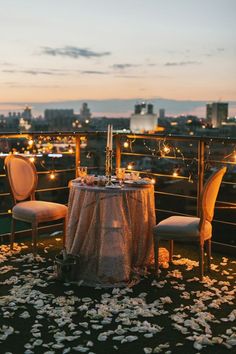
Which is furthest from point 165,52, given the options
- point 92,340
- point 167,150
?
point 92,340

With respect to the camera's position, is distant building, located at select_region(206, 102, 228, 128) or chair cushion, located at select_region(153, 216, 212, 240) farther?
distant building, located at select_region(206, 102, 228, 128)

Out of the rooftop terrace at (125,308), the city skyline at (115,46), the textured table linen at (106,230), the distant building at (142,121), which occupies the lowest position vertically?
the rooftop terrace at (125,308)

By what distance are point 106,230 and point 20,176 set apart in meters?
1.64

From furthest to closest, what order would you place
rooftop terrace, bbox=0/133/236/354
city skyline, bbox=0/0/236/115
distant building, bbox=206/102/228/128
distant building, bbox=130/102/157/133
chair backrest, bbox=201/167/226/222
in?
distant building, bbox=206/102/228/128, distant building, bbox=130/102/157/133, city skyline, bbox=0/0/236/115, chair backrest, bbox=201/167/226/222, rooftop terrace, bbox=0/133/236/354

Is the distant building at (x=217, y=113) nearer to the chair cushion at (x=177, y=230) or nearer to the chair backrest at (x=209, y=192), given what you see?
the chair backrest at (x=209, y=192)

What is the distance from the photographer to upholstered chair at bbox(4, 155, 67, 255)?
4980 millimetres

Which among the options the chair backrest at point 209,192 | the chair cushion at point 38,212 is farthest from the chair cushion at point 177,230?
the chair cushion at point 38,212

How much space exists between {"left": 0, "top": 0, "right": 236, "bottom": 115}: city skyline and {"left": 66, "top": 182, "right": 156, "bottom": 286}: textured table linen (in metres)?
4.74

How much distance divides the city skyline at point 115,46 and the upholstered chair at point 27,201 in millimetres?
3587

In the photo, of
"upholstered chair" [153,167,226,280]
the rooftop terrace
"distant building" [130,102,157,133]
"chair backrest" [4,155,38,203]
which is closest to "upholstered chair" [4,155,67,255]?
"chair backrest" [4,155,38,203]

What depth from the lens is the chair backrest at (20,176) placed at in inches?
212

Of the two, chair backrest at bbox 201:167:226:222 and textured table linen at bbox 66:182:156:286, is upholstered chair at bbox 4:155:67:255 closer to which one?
textured table linen at bbox 66:182:156:286

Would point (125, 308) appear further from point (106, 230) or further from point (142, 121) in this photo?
point (142, 121)

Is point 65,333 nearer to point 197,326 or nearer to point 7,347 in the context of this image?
point 7,347
